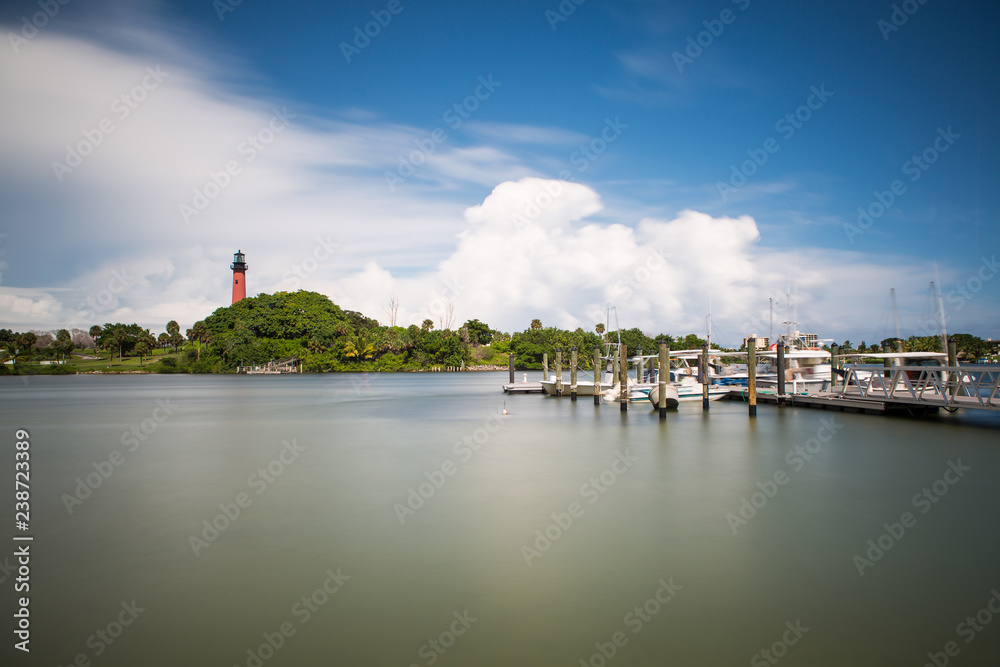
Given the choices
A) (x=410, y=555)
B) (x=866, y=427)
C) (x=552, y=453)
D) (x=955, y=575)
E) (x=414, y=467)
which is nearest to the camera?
(x=955, y=575)

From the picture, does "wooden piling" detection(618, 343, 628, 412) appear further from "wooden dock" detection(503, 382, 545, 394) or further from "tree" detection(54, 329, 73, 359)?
"tree" detection(54, 329, 73, 359)

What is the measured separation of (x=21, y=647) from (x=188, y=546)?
352 cm

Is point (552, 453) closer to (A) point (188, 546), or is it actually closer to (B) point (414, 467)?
(B) point (414, 467)

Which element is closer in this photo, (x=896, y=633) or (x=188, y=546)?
(x=896, y=633)

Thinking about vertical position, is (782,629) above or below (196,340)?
below

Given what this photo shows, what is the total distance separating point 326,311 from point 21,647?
107163mm

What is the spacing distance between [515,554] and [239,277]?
370 ft

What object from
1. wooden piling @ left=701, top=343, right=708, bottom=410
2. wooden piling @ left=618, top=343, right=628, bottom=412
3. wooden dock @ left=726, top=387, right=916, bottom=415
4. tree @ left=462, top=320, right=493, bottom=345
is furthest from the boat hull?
tree @ left=462, top=320, right=493, bottom=345

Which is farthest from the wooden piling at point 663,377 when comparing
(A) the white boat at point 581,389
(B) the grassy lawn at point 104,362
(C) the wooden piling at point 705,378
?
(B) the grassy lawn at point 104,362

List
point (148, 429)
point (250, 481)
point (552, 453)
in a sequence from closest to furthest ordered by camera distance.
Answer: point (250, 481), point (552, 453), point (148, 429)

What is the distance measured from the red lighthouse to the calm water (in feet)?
311

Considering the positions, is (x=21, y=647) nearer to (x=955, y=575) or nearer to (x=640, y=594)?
(x=640, y=594)

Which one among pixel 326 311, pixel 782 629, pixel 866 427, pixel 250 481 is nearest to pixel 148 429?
pixel 250 481

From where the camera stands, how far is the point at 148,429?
2672cm
